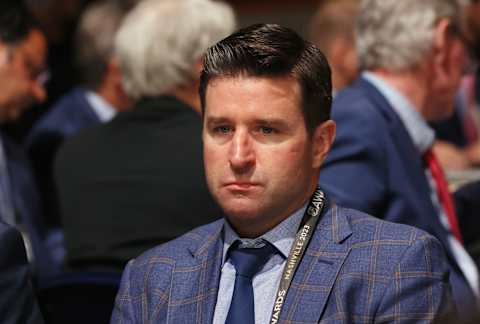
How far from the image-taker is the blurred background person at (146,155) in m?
3.12

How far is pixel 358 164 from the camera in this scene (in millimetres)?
3035

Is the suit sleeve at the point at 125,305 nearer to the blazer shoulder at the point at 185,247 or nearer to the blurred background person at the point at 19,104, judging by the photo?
the blazer shoulder at the point at 185,247

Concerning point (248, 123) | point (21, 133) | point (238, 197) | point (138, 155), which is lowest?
point (21, 133)

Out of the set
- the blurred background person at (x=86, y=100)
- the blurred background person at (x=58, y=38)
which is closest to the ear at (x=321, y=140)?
the blurred background person at (x=86, y=100)

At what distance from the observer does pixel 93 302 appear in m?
2.65

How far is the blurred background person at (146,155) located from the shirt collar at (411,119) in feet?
2.21

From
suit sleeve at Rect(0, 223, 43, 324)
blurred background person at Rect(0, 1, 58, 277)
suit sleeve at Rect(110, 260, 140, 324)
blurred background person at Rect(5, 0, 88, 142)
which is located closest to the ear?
suit sleeve at Rect(110, 260, 140, 324)

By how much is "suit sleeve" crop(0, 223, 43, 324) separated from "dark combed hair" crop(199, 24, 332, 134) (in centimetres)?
56

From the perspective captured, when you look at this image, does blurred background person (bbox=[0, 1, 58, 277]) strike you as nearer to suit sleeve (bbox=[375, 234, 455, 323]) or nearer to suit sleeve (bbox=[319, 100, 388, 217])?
suit sleeve (bbox=[319, 100, 388, 217])

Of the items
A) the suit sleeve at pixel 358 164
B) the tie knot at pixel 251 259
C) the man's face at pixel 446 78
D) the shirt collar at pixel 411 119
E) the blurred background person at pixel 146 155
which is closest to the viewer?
the tie knot at pixel 251 259

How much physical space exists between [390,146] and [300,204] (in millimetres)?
1077

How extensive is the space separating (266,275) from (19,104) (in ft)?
8.37

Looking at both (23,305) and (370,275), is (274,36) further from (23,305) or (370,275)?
(23,305)

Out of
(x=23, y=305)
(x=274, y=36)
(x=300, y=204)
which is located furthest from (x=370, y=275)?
(x=23, y=305)
